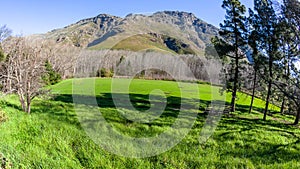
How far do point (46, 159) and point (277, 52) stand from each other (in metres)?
14.6

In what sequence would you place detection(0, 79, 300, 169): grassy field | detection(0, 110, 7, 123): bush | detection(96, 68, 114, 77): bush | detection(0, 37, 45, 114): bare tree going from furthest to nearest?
detection(96, 68, 114, 77): bush < detection(0, 37, 45, 114): bare tree < detection(0, 110, 7, 123): bush < detection(0, 79, 300, 169): grassy field

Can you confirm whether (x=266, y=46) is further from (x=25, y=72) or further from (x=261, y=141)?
(x=25, y=72)

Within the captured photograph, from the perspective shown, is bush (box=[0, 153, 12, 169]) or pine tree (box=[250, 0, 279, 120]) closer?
bush (box=[0, 153, 12, 169])

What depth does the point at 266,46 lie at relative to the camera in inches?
642

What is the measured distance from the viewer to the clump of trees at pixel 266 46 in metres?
15.1

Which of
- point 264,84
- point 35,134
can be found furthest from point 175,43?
point 35,134

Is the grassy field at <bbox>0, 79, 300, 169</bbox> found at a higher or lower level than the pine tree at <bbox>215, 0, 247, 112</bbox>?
lower

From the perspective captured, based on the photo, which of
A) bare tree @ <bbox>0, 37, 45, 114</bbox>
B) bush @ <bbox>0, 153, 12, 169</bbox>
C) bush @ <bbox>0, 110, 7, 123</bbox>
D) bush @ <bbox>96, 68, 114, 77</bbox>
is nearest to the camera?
bush @ <bbox>0, 153, 12, 169</bbox>

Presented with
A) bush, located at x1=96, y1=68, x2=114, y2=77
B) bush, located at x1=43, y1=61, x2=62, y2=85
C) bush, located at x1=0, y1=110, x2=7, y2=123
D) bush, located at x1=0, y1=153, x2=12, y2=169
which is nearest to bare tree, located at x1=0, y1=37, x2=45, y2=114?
bush, located at x1=0, y1=110, x2=7, y2=123

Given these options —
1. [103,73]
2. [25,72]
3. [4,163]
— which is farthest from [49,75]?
[103,73]

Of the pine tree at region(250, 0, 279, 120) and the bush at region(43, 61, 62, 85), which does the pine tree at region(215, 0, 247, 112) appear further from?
the bush at region(43, 61, 62, 85)

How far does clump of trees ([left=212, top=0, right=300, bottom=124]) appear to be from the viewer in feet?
49.5

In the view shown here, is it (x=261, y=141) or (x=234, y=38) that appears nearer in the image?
(x=261, y=141)

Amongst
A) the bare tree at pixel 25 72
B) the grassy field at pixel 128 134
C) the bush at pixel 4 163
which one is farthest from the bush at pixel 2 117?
the bush at pixel 4 163
